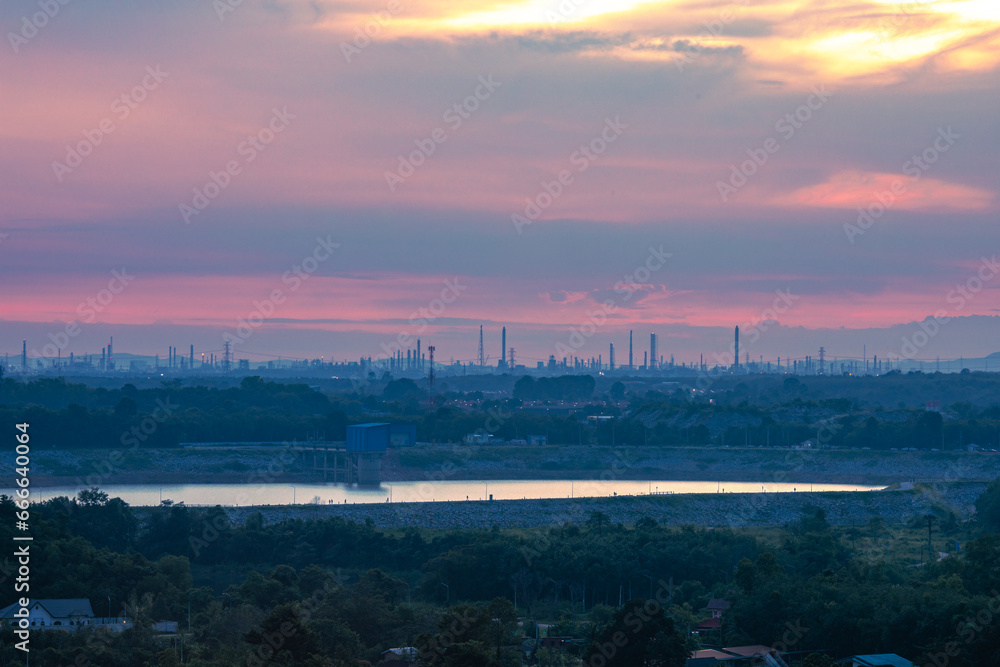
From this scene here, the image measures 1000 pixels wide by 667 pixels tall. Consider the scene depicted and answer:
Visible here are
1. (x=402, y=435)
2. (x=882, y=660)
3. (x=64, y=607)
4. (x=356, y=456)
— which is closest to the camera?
(x=882, y=660)

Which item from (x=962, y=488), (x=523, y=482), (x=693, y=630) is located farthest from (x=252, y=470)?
(x=693, y=630)

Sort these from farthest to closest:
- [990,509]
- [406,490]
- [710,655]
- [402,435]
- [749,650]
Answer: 1. [402,435]
2. [406,490]
3. [990,509]
4. [749,650]
5. [710,655]

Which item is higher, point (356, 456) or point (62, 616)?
point (356, 456)
